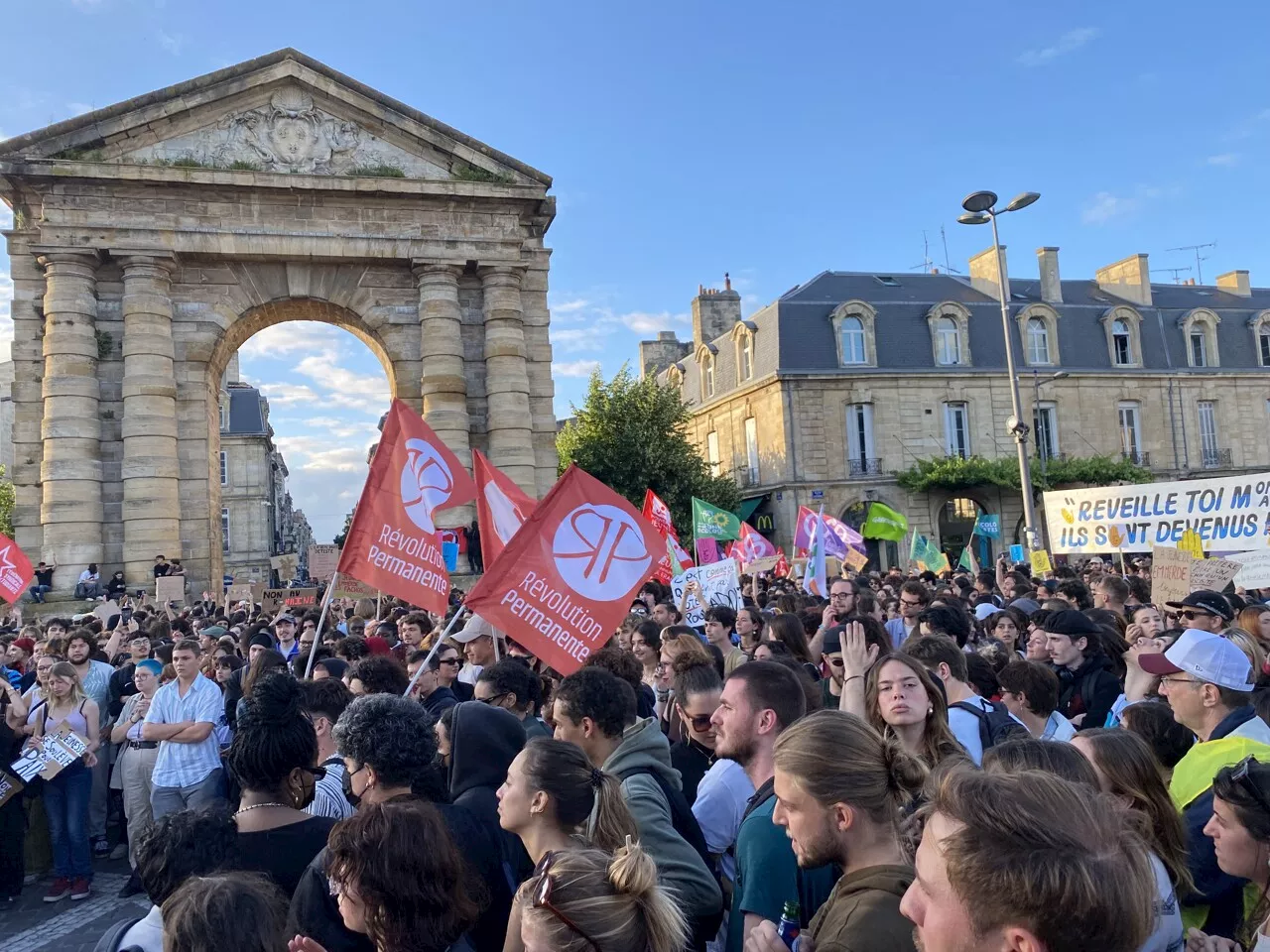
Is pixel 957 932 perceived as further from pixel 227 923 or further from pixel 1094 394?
pixel 1094 394

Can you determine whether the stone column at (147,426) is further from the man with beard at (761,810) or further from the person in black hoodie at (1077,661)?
the man with beard at (761,810)

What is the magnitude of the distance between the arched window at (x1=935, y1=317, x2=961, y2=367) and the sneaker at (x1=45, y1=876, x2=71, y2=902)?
33534 millimetres

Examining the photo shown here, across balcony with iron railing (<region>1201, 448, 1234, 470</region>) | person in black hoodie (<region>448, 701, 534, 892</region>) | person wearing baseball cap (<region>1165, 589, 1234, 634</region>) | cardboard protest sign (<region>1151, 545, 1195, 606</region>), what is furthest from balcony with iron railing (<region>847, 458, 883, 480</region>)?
person in black hoodie (<region>448, 701, 534, 892</region>)

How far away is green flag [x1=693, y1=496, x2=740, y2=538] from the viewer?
17.1 metres

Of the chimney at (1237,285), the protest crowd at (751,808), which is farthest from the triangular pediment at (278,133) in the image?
the chimney at (1237,285)

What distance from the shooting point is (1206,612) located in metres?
6.41

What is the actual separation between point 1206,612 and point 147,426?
19.6m

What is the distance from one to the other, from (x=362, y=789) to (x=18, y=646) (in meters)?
9.04

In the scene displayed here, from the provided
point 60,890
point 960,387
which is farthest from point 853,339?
point 60,890

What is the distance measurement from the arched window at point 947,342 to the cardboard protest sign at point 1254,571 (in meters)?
26.4

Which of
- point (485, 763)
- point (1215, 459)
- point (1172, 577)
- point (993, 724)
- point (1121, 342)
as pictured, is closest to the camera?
point (485, 763)

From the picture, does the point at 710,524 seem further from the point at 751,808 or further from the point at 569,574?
the point at 751,808

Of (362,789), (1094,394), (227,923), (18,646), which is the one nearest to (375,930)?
(227,923)

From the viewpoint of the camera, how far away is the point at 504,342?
2228 cm
